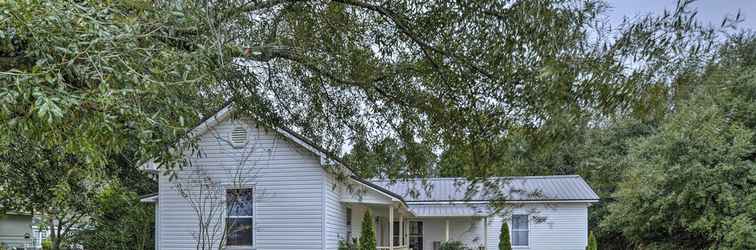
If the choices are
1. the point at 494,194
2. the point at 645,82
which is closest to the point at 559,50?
the point at 645,82

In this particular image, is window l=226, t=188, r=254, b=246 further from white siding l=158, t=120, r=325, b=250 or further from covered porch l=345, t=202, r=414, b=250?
covered porch l=345, t=202, r=414, b=250

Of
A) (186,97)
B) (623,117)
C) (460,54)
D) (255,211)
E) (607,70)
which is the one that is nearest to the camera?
(607,70)

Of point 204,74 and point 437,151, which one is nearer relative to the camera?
point 204,74

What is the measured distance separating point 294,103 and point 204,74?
2116 millimetres

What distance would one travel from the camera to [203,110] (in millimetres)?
5766

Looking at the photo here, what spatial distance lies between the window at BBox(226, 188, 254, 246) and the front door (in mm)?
9870

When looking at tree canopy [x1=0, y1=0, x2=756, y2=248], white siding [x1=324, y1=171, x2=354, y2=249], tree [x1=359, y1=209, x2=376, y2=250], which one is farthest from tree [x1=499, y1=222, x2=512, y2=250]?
tree canopy [x1=0, y1=0, x2=756, y2=248]

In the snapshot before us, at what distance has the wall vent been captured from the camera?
1211 centimetres

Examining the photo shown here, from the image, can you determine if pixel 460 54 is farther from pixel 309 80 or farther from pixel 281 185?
pixel 281 185

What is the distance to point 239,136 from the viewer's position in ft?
40.0

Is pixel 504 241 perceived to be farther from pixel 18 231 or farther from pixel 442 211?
pixel 18 231

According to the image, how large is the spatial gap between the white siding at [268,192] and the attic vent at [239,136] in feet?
0.41

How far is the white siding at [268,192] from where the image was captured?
471 inches

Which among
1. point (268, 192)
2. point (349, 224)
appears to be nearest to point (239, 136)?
point (268, 192)
